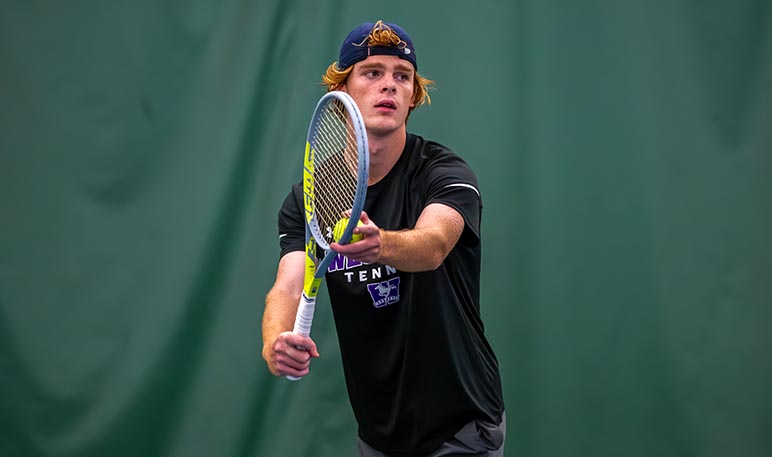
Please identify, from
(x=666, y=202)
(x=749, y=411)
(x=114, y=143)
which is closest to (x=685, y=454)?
(x=749, y=411)

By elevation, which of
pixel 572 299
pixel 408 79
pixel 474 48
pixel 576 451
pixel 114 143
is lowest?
pixel 576 451

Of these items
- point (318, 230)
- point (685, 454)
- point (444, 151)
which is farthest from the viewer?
point (685, 454)

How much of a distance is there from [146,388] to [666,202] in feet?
7.48

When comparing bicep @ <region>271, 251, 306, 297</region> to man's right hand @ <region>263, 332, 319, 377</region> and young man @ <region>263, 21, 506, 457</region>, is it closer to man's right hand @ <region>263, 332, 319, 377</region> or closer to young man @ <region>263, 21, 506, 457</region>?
A: young man @ <region>263, 21, 506, 457</region>

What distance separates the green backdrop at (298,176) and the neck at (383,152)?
1.02 m

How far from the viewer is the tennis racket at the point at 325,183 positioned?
1.65 metres

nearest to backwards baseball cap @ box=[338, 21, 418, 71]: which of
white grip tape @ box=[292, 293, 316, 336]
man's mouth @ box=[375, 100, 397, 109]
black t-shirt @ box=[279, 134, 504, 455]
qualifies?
man's mouth @ box=[375, 100, 397, 109]

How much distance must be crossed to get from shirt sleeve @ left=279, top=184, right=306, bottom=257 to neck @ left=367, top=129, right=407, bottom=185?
0.27 meters

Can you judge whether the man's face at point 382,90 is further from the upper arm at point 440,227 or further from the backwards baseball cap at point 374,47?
the upper arm at point 440,227

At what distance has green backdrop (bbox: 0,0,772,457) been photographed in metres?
2.94

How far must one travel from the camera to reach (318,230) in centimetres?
186

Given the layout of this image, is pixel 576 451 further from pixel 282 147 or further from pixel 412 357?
pixel 282 147

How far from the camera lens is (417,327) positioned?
1905 millimetres

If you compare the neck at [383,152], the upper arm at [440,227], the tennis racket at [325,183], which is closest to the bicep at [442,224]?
the upper arm at [440,227]
